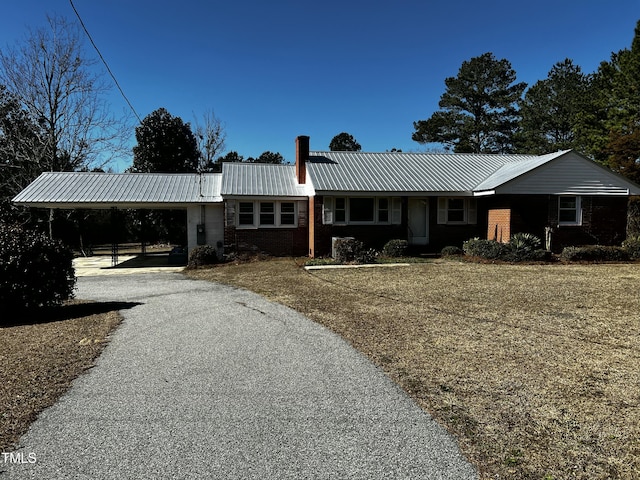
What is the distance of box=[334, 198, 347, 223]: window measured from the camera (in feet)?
60.8

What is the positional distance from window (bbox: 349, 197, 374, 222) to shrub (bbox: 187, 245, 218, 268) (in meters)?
6.12

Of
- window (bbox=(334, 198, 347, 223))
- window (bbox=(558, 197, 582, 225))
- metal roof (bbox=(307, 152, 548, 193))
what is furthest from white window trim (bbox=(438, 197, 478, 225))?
window (bbox=(334, 198, 347, 223))

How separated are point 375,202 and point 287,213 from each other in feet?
13.1

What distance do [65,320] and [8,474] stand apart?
5.56m

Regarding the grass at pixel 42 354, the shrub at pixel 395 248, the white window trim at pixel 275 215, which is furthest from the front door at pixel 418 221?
the grass at pixel 42 354

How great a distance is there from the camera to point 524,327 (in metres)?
6.72

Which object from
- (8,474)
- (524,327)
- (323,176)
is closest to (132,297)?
(8,474)

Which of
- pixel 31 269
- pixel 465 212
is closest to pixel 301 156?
pixel 465 212

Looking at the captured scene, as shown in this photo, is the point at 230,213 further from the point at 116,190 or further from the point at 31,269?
the point at 31,269

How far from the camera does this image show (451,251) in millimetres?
18156

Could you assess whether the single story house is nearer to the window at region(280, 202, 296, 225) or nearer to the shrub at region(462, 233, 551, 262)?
the window at region(280, 202, 296, 225)

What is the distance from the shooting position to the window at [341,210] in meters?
18.5

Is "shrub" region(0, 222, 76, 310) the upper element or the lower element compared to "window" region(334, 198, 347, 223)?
lower

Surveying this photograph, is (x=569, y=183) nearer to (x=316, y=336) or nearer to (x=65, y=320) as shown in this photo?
(x=316, y=336)
